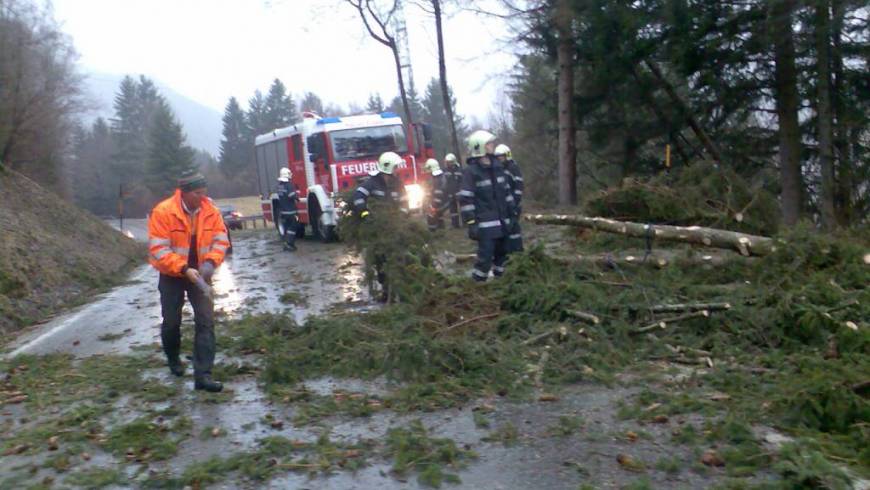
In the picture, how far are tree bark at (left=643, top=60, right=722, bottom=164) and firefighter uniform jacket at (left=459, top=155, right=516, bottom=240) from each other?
41.1ft

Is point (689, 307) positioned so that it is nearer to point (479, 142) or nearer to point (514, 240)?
point (514, 240)

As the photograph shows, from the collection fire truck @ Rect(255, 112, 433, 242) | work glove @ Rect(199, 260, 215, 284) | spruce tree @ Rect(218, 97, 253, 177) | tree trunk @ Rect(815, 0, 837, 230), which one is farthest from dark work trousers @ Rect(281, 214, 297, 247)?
spruce tree @ Rect(218, 97, 253, 177)

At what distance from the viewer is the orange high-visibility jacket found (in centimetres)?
746

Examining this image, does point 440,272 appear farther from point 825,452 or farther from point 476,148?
point 825,452

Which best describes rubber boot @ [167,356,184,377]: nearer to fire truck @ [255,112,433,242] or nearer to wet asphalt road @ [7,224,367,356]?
wet asphalt road @ [7,224,367,356]

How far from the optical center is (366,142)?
802 inches

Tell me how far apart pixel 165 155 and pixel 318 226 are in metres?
48.1

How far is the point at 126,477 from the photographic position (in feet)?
17.8

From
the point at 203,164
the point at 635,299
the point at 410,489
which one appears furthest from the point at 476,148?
the point at 203,164

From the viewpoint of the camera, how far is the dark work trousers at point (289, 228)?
2003 cm

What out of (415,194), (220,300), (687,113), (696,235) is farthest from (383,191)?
(687,113)

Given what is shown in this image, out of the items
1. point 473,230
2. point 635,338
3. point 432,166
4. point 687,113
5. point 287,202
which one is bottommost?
point 635,338

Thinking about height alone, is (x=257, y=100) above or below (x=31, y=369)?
above

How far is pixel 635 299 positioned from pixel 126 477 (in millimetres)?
4843
